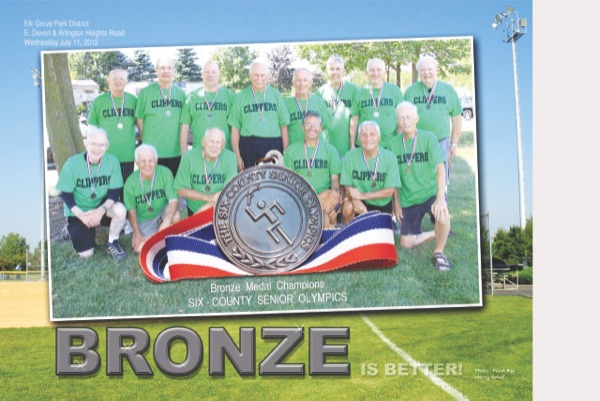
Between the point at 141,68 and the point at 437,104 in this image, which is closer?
the point at 141,68

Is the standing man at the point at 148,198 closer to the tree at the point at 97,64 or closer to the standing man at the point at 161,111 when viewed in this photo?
the standing man at the point at 161,111

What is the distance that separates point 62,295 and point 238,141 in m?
2.39

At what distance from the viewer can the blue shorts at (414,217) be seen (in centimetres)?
666

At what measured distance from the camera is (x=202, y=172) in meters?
6.49

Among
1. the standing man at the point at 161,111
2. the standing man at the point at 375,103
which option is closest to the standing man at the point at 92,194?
the standing man at the point at 161,111

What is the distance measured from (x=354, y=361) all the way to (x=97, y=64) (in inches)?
159

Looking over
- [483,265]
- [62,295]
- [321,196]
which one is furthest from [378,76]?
[62,295]

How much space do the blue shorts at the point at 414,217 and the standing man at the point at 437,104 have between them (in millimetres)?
343

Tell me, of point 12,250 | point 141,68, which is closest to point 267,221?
point 141,68

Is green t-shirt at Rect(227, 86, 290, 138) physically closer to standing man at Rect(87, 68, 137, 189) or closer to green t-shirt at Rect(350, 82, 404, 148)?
green t-shirt at Rect(350, 82, 404, 148)

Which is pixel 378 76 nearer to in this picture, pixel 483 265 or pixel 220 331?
pixel 483 265

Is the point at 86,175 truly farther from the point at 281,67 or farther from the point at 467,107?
the point at 467,107

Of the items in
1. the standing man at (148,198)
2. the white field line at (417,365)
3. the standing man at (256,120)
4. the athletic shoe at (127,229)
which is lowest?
the white field line at (417,365)

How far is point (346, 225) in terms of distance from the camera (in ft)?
21.4
